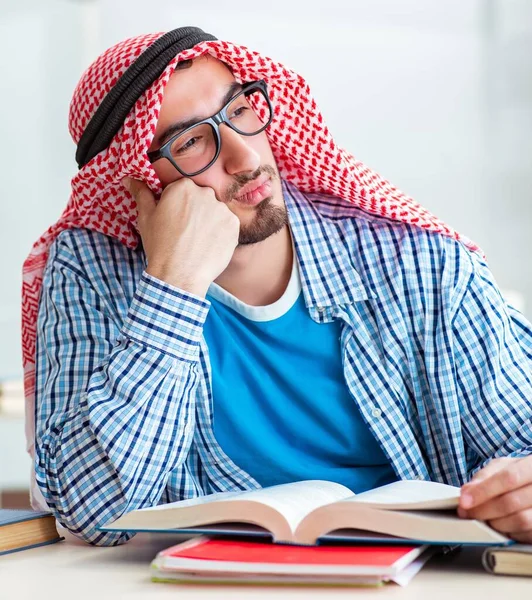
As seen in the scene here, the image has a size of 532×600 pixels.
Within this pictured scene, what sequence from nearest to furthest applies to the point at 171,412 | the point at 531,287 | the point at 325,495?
the point at 325,495
the point at 171,412
the point at 531,287

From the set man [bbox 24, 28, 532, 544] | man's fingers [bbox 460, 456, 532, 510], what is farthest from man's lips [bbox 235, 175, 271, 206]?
man's fingers [bbox 460, 456, 532, 510]

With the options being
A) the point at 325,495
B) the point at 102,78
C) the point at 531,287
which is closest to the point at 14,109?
the point at 531,287

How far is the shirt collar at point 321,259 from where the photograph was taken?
1703 mm

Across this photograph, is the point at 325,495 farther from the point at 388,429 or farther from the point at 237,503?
the point at 388,429

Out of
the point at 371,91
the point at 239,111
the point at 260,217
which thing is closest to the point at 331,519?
the point at 260,217

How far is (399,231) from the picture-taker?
5.80 ft

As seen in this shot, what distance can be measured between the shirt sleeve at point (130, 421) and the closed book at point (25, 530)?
0.20 feet

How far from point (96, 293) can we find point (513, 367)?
0.79 m

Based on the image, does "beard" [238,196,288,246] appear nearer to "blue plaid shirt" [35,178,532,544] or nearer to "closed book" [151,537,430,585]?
"blue plaid shirt" [35,178,532,544]

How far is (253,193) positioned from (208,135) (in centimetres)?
14

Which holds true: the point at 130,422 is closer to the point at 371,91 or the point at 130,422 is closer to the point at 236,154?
the point at 236,154

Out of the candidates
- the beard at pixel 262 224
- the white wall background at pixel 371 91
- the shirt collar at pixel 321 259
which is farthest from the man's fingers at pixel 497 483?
the white wall background at pixel 371 91

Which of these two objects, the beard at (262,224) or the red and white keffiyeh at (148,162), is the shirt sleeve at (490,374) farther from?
the beard at (262,224)

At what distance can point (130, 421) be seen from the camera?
144 cm
